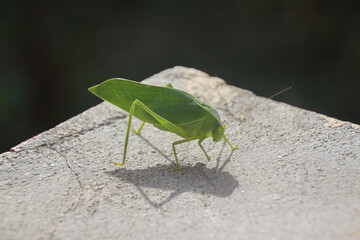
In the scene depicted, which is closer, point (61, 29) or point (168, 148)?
point (168, 148)

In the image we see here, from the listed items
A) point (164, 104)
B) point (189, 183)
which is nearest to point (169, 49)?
point (164, 104)

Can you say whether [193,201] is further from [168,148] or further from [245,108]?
[245,108]

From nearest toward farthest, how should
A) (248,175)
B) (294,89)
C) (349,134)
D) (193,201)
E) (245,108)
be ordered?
(193,201), (248,175), (349,134), (245,108), (294,89)

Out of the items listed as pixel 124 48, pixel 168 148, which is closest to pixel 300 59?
pixel 124 48

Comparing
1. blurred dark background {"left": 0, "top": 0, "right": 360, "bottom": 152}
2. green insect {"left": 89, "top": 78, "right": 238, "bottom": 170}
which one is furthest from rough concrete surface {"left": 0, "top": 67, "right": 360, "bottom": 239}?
blurred dark background {"left": 0, "top": 0, "right": 360, "bottom": 152}

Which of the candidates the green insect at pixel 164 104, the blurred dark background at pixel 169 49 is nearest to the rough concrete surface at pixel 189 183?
the green insect at pixel 164 104

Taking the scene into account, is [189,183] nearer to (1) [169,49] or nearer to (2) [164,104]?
(2) [164,104]

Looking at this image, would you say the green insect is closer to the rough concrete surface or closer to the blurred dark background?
the rough concrete surface
